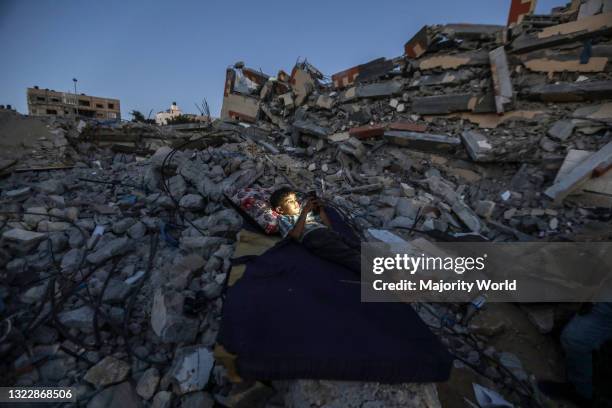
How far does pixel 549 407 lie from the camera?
1.74 m

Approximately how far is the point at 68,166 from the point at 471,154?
7.74 metres

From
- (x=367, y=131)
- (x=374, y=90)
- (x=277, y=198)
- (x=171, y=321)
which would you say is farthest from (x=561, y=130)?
(x=171, y=321)

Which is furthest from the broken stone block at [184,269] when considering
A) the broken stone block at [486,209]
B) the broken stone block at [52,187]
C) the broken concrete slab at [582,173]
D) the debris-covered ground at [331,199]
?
the broken concrete slab at [582,173]

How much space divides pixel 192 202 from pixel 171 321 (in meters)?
2.06

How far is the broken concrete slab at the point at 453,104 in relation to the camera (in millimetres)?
4973

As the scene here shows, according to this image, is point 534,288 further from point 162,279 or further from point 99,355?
point 99,355

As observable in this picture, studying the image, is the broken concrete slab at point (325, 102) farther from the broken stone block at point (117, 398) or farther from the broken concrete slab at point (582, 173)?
the broken stone block at point (117, 398)

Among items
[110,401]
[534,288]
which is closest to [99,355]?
[110,401]

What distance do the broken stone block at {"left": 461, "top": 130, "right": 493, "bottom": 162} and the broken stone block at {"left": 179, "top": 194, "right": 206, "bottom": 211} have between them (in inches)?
186

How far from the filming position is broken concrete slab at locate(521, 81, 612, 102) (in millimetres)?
3984

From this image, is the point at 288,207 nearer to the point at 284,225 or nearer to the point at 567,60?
the point at 284,225

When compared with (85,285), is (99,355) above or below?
below

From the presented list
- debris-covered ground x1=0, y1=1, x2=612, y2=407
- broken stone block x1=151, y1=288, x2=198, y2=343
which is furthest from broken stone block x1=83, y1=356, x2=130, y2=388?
broken stone block x1=151, y1=288, x2=198, y2=343

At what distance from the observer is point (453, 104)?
17.5 ft
